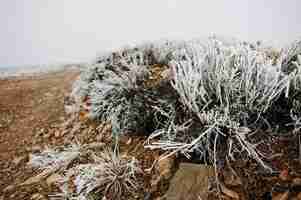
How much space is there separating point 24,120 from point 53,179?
201 cm

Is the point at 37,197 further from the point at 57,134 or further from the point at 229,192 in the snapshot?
the point at 229,192

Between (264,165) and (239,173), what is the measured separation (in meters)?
0.12

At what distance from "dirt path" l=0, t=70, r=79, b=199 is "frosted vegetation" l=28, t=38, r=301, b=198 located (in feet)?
1.54

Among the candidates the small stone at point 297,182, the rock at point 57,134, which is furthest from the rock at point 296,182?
the rock at point 57,134

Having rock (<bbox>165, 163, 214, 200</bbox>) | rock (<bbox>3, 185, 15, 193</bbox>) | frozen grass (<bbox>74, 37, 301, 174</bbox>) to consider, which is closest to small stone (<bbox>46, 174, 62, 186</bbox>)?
rock (<bbox>3, 185, 15, 193</bbox>)

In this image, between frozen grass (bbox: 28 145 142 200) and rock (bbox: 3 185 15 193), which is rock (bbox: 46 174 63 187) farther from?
rock (bbox: 3 185 15 193)

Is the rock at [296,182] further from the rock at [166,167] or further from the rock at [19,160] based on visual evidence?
the rock at [19,160]

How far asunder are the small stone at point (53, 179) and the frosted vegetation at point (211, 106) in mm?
118

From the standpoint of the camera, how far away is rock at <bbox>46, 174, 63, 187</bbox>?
176cm

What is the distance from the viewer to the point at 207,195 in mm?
1220

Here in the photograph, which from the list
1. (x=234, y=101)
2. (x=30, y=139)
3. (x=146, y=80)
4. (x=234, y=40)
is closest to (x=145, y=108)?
(x=146, y=80)

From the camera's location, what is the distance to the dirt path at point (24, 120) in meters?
2.40

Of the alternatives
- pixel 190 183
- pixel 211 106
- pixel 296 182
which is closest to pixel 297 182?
pixel 296 182

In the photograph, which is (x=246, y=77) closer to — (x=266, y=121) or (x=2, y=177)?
(x=266, y=121)
